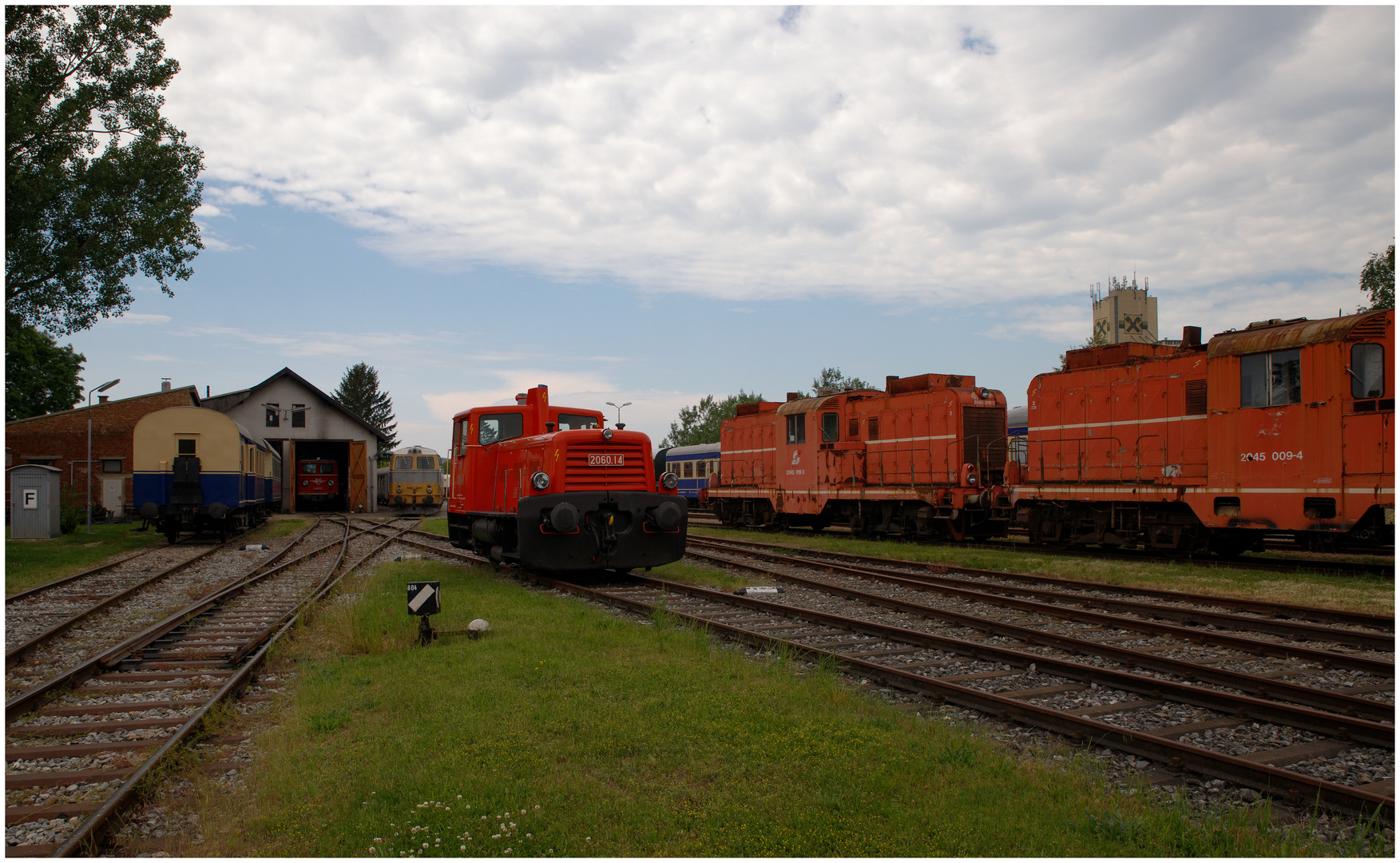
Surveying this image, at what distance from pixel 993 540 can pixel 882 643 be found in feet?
42.9

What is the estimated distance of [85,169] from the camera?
1794 cm

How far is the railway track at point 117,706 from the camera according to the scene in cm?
436

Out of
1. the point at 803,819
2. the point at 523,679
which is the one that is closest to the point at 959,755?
the point at 803,819

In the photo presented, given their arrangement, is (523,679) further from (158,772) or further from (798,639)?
(798,639)

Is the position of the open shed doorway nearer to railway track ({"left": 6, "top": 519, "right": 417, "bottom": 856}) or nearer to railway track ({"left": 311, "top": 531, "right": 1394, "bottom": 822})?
railway track ({"left": 6, "top": 519, "right": 417, "bottom": 856})

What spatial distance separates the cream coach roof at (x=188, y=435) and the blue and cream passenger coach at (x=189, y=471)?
19 mm

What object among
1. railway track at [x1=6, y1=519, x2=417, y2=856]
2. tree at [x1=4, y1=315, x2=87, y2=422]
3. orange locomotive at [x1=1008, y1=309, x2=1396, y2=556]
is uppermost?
tree at [x1=4, y1=315, x2=87, y2=422]

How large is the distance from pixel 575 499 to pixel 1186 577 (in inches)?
366

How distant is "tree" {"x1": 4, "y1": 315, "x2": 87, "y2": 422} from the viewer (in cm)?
4519

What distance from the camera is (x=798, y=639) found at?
8633mm

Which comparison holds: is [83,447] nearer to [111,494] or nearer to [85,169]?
[111,494]

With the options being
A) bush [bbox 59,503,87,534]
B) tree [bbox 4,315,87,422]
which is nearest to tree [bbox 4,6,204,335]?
bush [bbox 59,503,87,534]

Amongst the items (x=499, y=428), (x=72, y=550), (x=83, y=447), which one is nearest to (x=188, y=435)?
(x=72, y=550)

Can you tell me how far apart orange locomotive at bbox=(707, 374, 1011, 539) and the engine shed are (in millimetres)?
27378
